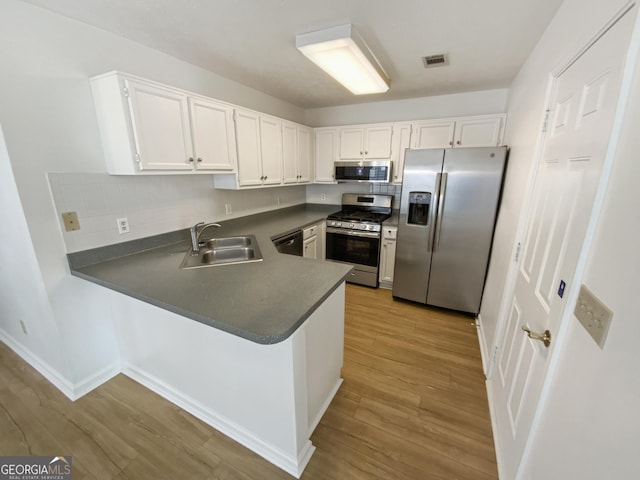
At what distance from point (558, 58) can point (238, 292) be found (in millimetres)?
2152

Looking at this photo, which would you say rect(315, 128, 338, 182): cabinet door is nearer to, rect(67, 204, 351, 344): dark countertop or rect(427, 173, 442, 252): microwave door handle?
rect(427, 173, 442, 252): microwave door handle

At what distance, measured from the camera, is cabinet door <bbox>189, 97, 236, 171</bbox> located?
203cm

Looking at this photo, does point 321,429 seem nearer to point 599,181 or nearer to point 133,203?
point 599,181

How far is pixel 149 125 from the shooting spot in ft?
5.63

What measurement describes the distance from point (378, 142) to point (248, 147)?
1.77 m

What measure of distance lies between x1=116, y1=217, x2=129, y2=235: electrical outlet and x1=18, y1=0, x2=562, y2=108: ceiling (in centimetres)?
126

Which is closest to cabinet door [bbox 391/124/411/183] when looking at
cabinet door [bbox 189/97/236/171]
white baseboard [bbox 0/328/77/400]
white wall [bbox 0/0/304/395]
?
cabinet door [bbox 189/97/236/171]

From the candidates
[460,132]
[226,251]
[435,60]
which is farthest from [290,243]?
[460,132]

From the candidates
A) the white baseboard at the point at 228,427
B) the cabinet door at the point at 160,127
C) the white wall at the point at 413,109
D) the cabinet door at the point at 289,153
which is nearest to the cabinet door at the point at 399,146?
the white wall at the point at 413,109

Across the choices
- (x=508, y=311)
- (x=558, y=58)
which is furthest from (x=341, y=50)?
(x=508, y=311)

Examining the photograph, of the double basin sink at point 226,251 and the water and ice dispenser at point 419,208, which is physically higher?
the water and ice dispenser at point 419,208

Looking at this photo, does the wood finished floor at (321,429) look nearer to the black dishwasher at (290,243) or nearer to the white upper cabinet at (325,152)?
the black dishwasher at (290,243)

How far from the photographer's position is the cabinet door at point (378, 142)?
337cm

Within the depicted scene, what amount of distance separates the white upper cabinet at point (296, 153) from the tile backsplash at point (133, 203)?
2.49 ft
